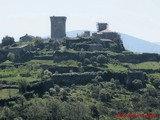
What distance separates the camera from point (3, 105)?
477ft

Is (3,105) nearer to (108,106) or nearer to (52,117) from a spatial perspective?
(52,117)

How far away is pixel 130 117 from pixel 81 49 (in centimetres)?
5566

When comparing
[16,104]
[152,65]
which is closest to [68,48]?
[152,65]

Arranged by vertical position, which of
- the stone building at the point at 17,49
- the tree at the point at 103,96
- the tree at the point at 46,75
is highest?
the stone building at the point at 17,49

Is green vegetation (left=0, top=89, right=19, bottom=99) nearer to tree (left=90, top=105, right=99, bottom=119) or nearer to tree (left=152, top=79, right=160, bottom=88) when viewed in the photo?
tree (left=90, top=105, right=99, bottom=119)

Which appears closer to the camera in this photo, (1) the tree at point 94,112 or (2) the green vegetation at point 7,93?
(1) the tree at point 94,112

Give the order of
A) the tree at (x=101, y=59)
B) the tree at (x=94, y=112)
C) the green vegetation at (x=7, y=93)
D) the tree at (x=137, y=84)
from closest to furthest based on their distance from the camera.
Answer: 1. the tree at (x=94, y=112)
2. the green vegetation at (x=7, y=93)
3. the tree at (x=137, y=84)
4. the tree at (x=101, y=59)

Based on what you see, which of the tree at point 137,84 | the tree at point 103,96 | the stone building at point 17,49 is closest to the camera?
the tree at point 103,96

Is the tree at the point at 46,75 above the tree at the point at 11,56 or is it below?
below

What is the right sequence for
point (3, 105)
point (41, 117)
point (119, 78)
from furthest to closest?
point (119, 78) → point (3, 105) → point (41, 117)

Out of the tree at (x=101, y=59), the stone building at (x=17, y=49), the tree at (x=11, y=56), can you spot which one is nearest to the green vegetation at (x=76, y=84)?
the tree at (x=101, y=59)

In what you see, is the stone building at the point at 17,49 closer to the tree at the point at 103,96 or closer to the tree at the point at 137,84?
the tree at the point at 137,84

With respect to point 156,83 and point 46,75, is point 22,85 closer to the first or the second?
point 46,75

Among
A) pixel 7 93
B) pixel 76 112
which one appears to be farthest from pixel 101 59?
pixel 76 112
